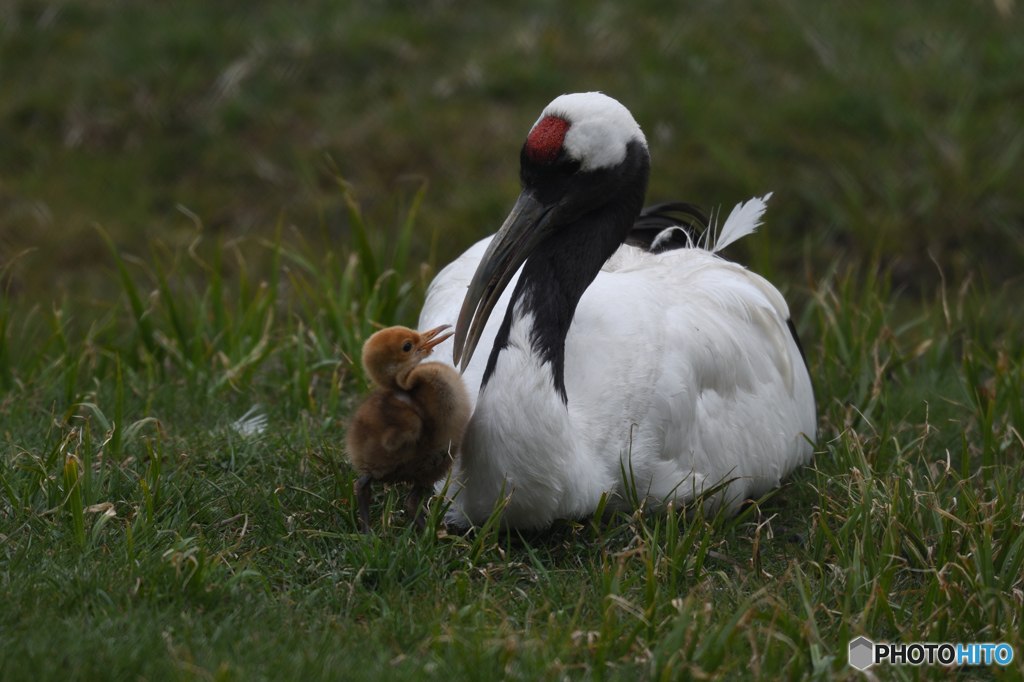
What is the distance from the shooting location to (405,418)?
3.13 m

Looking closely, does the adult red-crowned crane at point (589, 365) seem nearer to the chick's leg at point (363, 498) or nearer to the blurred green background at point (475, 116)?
the chick's leg at point (363, 498)

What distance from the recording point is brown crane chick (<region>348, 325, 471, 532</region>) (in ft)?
10.3

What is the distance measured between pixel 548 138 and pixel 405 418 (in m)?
1.01

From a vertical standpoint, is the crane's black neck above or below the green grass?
above

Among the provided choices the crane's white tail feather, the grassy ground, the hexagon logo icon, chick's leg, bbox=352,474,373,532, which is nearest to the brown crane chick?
chick's leg, bbox=352,474,373,532

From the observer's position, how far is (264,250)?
7285 mm

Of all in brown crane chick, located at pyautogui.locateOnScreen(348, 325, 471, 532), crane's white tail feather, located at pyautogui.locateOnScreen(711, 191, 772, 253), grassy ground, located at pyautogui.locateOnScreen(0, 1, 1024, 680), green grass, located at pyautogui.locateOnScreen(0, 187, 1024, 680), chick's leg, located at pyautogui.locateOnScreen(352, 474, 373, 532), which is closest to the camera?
green grass, located at pyautogui.locateOnScreen(0, 187, 1024, 680)

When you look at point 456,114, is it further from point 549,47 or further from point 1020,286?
point 1020,286

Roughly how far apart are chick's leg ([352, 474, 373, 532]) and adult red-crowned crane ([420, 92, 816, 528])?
0.93 ft

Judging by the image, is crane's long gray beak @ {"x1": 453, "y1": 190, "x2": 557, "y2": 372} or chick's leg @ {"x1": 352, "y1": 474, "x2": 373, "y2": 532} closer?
chick's leg @ {"x1": 352, "y1": 474, "x2": 373, "y2": 532}

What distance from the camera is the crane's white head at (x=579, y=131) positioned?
3350 millimetres

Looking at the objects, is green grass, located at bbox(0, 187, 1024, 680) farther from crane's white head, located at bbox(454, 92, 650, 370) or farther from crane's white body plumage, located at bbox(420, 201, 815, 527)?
crane's white head, located at bbox(454, 92, 650, 370)

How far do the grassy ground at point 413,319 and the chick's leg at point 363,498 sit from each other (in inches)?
3.3

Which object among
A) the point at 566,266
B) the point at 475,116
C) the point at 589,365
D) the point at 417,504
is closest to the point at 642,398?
the point at 589,365
